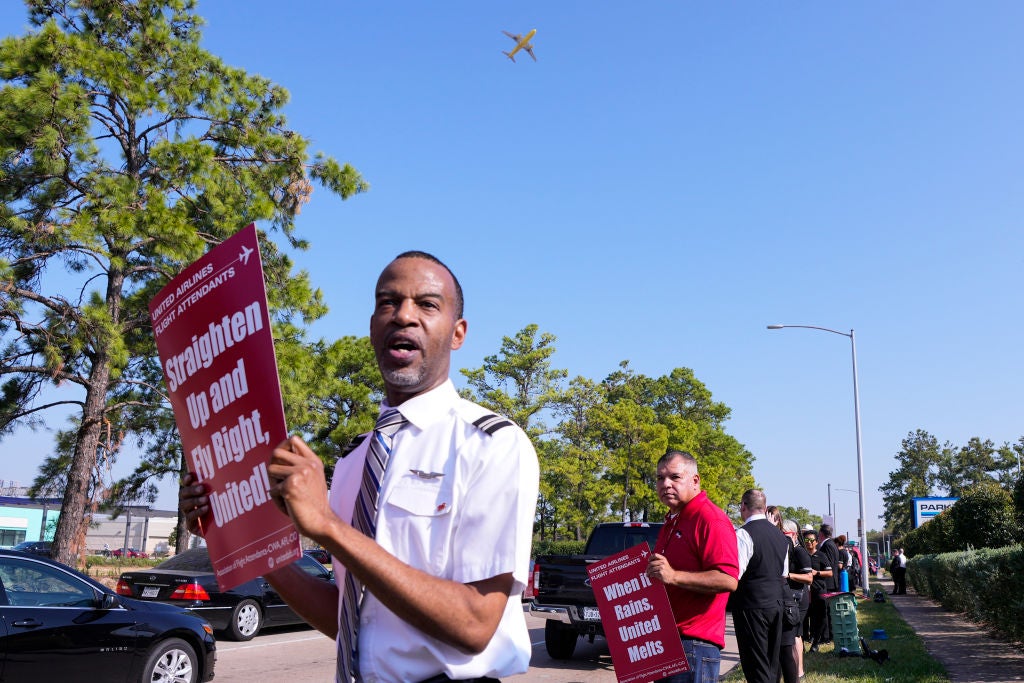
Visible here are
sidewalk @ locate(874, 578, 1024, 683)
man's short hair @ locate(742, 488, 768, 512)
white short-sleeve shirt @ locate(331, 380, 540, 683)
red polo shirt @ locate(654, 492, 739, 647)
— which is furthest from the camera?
sidewalk @ locate(874, 578, 1024, 683)

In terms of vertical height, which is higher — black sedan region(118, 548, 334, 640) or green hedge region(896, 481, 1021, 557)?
green hedge region(896, 481, 1021, 557)

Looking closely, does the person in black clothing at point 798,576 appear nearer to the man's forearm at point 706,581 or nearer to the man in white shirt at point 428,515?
the man's forearm at point 706,581

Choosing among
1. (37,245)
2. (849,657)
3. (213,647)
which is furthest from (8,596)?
(37,245)

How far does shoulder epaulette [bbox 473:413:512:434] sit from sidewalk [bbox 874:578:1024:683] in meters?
10.5

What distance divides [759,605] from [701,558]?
1.81m

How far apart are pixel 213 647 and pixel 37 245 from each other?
11.0 metres

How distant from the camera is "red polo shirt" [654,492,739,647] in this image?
5164 millimetres

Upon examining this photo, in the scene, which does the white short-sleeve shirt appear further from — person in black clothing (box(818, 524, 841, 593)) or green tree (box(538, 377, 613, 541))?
green tree (box(538, 377, 613, 541))

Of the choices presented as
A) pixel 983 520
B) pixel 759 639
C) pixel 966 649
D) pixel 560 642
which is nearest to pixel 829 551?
pixel 966 649

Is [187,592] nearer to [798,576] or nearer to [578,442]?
[798,576]

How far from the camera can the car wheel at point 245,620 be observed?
47.5 ft

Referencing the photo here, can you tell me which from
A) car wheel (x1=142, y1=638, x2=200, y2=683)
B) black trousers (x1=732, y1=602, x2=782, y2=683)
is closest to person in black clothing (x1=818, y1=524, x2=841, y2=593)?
black trousers (x1=732, y1=602, x2=782, y2=683)

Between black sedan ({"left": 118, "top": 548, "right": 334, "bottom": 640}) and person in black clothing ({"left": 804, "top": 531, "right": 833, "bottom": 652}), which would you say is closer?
person in black clothing ({"left": 804, "top": 531, "right": 833, "bottom": 652})

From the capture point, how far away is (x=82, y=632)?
828cm
